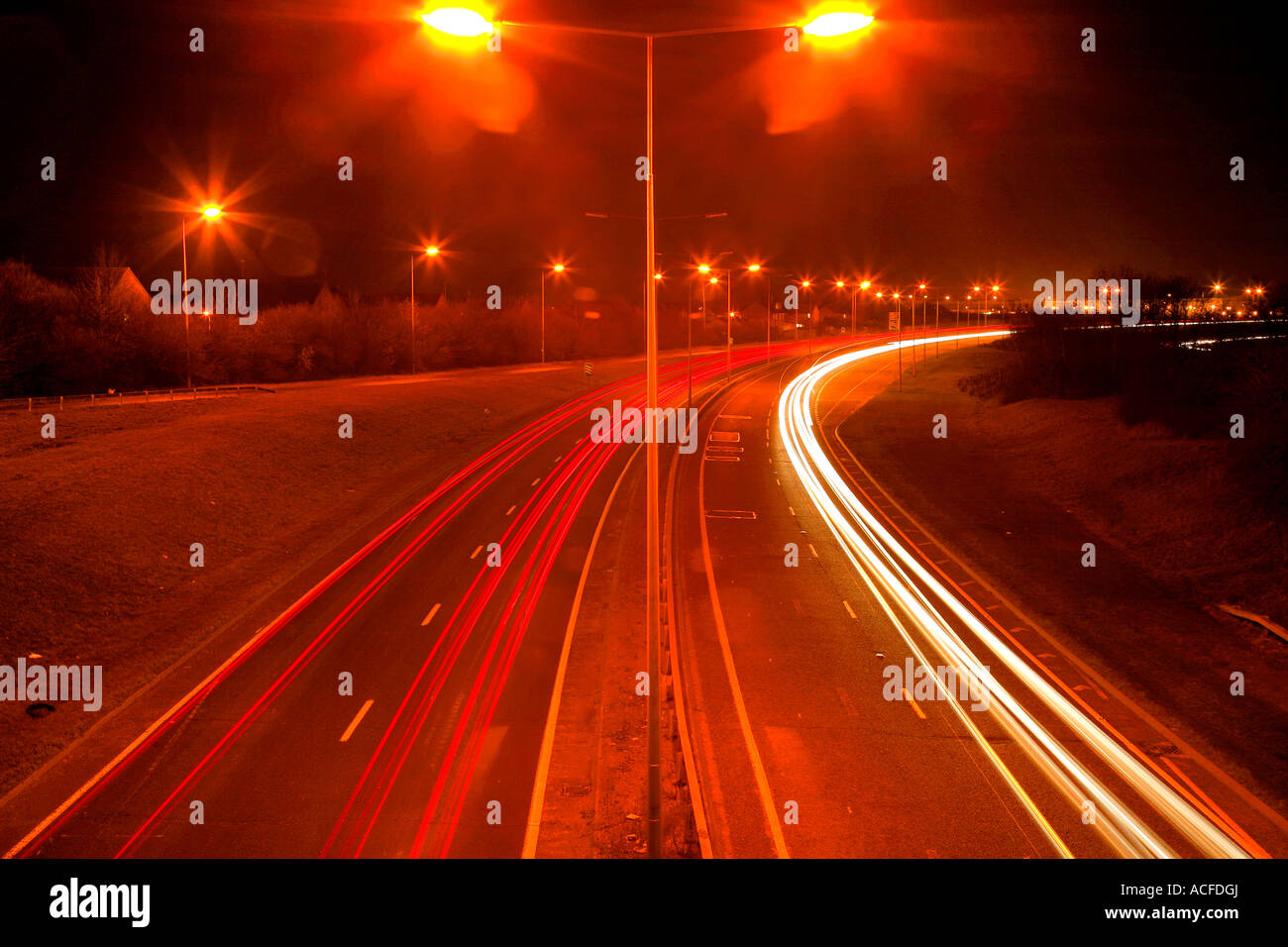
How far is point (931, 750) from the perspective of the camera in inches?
566

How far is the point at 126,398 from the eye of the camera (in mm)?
45938

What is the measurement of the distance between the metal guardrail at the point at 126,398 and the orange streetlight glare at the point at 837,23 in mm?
44736

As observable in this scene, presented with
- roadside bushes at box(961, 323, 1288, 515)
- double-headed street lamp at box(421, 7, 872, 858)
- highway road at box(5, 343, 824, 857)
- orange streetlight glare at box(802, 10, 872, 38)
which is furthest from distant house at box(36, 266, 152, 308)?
orange streetlight glare at box(802, 10, 872, 38)

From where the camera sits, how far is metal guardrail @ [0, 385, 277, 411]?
43031 mm

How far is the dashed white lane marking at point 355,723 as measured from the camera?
47.7ft

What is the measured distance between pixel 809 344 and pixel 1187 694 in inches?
3236

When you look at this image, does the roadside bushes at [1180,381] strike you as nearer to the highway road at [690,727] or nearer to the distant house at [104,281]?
the highway road at [690,727]

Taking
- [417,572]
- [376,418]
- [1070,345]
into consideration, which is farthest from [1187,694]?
[1070,345]

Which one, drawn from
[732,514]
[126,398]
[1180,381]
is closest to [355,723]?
[732,514]

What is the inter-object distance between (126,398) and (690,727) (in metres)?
42.1

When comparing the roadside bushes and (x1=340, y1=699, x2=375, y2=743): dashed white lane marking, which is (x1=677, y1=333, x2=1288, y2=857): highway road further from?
the roadside bushes

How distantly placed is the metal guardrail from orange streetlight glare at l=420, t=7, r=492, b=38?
43305 millimetres

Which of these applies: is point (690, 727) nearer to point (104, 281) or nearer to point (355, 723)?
point (355, 723)

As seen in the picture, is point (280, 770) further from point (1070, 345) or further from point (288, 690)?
point (1070, 345)
